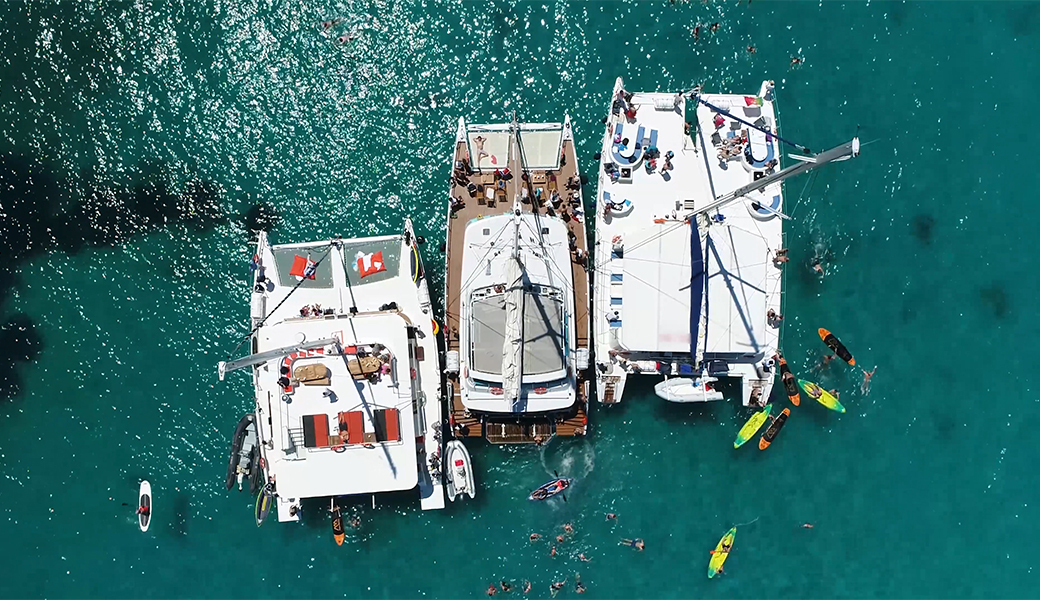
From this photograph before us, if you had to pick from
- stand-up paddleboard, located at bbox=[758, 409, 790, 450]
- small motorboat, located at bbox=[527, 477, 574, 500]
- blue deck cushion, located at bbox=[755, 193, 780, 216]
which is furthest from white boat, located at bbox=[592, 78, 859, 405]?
small motorboat, located at bbox=[527, 477, 574, 500]

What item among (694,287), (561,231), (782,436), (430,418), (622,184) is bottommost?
(782,436)

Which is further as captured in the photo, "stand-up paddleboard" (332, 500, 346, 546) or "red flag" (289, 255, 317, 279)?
"stand-up paddleboard" (332, 500, 346, 546)

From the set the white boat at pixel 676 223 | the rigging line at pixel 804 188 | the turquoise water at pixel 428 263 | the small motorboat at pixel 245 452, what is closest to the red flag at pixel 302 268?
the turquoise water at pixel 428 263

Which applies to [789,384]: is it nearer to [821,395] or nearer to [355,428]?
[821,395]

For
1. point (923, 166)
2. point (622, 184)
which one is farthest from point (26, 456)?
point (923, 166)

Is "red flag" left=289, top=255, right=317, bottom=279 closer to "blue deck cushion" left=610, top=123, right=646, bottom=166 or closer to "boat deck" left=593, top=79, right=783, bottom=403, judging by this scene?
"boat deck" left=593, top=79, right=783, bottom=403

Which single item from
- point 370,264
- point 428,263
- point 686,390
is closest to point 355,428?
point 370,264

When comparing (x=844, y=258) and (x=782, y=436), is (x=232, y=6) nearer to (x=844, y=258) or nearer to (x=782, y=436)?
(x=844, y=258)
